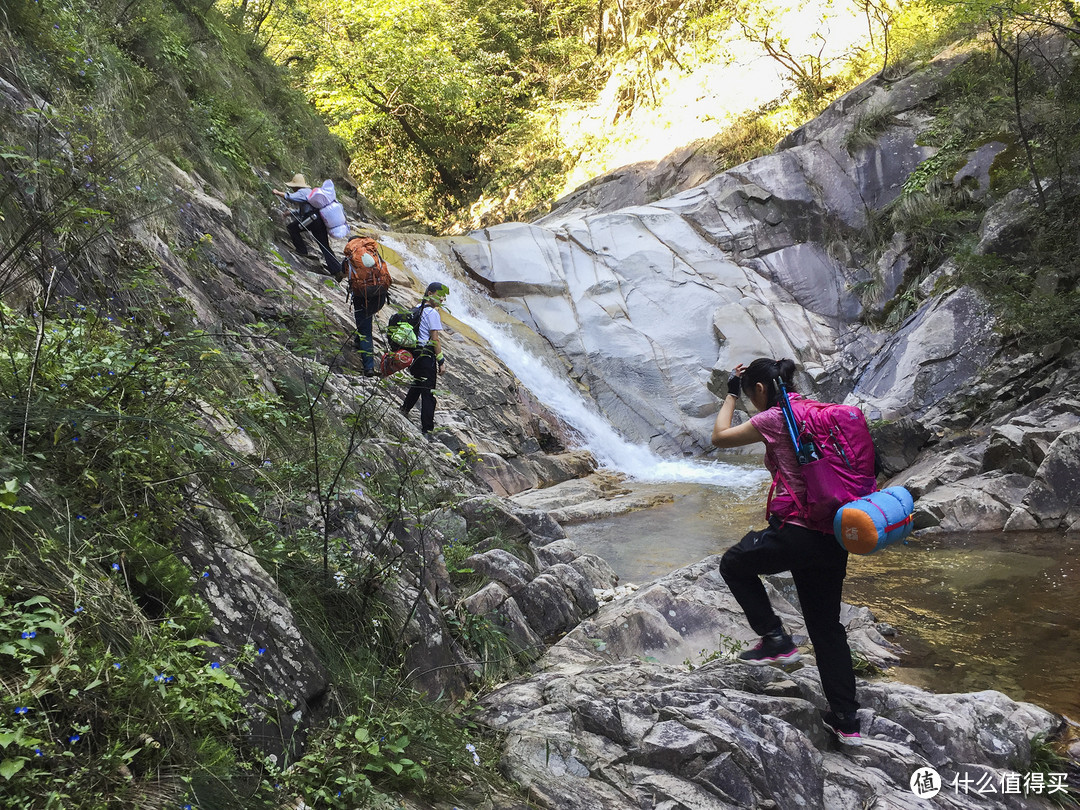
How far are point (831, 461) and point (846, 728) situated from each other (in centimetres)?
131

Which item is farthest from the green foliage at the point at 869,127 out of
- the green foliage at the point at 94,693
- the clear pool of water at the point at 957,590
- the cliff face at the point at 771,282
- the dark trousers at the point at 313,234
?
the green foliage at the point at 94,693

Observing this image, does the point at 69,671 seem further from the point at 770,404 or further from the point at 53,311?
the point at 770,404

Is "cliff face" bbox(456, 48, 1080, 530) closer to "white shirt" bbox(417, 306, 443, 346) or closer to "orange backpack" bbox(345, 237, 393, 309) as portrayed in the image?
"white shirt" bbox(417, 306, 443, 346)

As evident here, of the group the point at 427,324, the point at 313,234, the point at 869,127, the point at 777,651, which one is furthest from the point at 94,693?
the point at 869,127

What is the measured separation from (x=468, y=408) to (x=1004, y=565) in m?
6.95

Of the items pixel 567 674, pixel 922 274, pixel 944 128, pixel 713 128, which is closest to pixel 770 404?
pixel 567 674

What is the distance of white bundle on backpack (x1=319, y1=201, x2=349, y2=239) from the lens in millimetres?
9562

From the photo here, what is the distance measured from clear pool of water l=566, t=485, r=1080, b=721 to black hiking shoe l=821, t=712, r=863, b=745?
4.83ft

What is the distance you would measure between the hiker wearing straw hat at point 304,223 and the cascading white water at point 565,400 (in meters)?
3.79

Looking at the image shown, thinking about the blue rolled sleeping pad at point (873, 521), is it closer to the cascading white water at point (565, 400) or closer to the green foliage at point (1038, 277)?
the green foliage at point (1038, 277)

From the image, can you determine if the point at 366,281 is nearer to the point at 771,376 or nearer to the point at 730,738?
the point at 771,376

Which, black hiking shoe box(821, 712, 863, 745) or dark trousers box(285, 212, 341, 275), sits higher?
dark trousers box(285, 212, 341, 275)

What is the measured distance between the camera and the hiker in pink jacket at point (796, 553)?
331cm

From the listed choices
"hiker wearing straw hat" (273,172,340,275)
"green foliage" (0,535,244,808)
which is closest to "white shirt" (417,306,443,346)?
"hiker wearing straw hat" (273,172,340,275)
